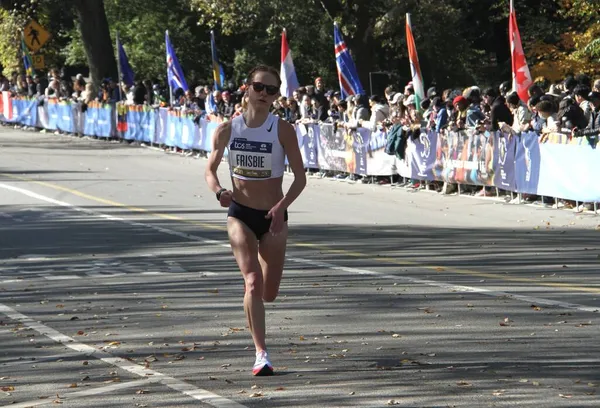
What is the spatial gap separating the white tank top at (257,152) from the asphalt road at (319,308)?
122 centimetres

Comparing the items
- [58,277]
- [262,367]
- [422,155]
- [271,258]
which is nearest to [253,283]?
[271,258]

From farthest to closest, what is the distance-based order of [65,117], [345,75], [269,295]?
[65,117] → [345,75] → [269,295]

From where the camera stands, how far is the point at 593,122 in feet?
64.1

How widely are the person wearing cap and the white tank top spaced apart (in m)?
11.0

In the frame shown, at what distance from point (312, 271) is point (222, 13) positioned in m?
31.2

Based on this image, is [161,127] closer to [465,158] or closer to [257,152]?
[465,158]

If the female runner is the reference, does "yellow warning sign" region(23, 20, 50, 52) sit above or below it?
above

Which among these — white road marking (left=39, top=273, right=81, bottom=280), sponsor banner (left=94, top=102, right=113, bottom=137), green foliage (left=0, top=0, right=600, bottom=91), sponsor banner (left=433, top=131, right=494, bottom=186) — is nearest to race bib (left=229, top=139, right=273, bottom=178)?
white road marking (left=39, top=273, right=81, bottom=280)

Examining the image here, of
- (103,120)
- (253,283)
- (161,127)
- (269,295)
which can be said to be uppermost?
(253,283)

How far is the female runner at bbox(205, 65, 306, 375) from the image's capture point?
9.00 m

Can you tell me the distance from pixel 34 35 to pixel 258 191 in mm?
42214

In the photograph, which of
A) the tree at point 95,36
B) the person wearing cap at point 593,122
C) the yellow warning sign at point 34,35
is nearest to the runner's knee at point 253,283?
the person wearing cap at point 593,122

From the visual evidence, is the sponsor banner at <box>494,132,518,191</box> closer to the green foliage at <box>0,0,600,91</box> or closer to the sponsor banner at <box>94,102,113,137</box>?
the green foliage at <box>0,0,600,91</box>

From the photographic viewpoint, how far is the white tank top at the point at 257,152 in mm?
9078
